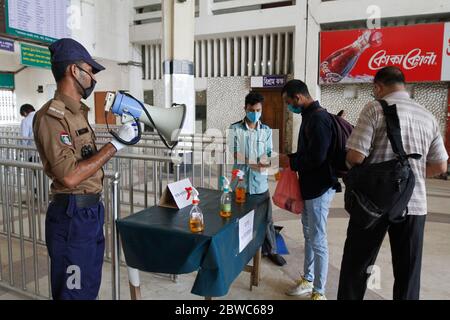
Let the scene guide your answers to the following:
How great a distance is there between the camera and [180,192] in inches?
88.0

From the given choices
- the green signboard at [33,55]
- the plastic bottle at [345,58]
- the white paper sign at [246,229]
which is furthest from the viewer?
the plastic bottle at [345,58]

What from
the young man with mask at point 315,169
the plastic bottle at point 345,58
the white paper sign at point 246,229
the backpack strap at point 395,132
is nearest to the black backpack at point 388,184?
the backpack strap at point 395,132

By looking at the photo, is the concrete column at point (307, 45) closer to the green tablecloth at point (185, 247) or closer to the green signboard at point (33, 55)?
the green signboard at point (33, 55)

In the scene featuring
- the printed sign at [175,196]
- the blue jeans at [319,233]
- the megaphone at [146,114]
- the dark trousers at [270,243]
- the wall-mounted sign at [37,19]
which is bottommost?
the dark trousers at [270,243]

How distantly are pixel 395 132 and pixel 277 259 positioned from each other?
1753 mm

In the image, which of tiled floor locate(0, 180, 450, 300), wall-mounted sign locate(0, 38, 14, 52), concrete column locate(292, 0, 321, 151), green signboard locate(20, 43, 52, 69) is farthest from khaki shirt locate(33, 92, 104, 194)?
concrete column locate(292, 0, 321, 151)

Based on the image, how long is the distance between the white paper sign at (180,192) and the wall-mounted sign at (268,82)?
7957 mm

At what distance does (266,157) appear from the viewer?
2.93 m

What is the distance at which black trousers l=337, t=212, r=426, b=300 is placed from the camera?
192 cm

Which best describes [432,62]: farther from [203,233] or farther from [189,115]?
[203,233]

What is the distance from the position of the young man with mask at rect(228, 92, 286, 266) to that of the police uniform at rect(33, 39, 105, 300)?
139 centimetres

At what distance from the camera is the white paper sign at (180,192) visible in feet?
7.14

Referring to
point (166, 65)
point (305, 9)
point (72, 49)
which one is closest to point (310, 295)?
point (72, 49)

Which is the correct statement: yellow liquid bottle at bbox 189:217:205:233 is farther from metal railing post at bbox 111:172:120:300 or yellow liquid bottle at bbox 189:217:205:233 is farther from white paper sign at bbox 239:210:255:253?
metal railing post at bbox 111:172:120:300
